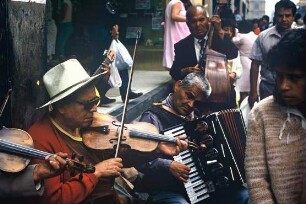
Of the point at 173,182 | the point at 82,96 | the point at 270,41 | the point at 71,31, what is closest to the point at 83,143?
the point at 82,96

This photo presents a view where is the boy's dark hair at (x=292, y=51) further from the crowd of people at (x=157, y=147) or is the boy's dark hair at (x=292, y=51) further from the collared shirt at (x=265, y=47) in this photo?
the collared shirt at (x=265, y=47)

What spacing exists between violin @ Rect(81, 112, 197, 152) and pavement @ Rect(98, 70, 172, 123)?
8.31 feet

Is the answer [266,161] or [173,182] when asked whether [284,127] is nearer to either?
[266,161]

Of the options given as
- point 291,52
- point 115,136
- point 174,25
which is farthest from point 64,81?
point 174,25

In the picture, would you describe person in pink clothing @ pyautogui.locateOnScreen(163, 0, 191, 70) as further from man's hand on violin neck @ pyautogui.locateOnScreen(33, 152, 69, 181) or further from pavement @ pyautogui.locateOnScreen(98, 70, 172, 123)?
man's hand on violin neck @ pyautogui.locateOnScreen(33, 152, 69, 181)

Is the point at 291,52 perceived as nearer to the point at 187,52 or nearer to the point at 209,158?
the point at 209,158

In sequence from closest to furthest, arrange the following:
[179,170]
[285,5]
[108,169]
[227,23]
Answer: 1. [108,169]
2. [179,170]
3. [285,5]
4. [227,23]

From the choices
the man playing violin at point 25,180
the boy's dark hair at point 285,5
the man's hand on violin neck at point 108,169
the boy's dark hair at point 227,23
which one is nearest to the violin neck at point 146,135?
the man's hand on violin neck at point 108,169

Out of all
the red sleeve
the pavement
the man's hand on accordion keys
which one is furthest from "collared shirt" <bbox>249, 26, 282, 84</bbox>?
the red sleeve

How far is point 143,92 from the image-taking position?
8.30 meters

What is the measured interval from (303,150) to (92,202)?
1.25 meters

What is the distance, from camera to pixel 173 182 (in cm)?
396

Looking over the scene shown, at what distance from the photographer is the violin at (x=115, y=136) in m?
3.37

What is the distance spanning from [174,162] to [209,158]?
28 cm
